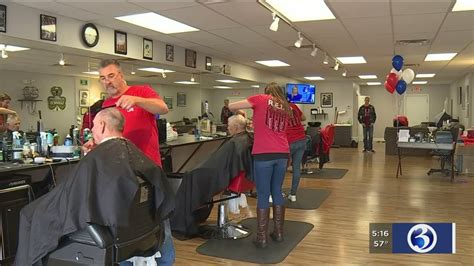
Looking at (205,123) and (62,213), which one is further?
(205,123)

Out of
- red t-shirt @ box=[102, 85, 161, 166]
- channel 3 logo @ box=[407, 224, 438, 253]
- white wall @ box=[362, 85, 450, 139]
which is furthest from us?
white wall @ box=[362, 85, 450, 139]

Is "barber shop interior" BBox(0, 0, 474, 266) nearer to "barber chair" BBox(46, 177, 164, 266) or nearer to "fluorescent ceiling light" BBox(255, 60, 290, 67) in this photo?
"barber chair" BBox(46, 177, 164, 266)

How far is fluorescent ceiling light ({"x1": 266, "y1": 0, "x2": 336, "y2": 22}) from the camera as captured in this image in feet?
12.9

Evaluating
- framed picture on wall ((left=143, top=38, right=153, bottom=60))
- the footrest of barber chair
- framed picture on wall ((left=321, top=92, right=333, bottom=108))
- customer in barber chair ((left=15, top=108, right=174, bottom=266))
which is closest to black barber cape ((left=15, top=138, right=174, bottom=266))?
customer in barber chair ((left=15, top=108, right=174, bottom=266))

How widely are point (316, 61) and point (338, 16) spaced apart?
4140 millimetres

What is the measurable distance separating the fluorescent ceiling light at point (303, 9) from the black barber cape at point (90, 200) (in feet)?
8.18

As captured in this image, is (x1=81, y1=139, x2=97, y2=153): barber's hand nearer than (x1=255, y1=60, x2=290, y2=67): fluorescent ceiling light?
Yes

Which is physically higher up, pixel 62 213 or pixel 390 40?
pixel 390 40

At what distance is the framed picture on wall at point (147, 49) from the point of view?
5402 mm

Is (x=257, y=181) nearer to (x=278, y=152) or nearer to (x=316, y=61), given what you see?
(x=278, y=152)

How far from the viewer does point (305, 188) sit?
19.4ft

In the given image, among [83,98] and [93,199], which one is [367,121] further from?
[93,199]

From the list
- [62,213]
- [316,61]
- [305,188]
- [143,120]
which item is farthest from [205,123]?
[62,213]

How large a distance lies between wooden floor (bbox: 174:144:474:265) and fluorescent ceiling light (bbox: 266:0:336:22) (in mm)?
2089
